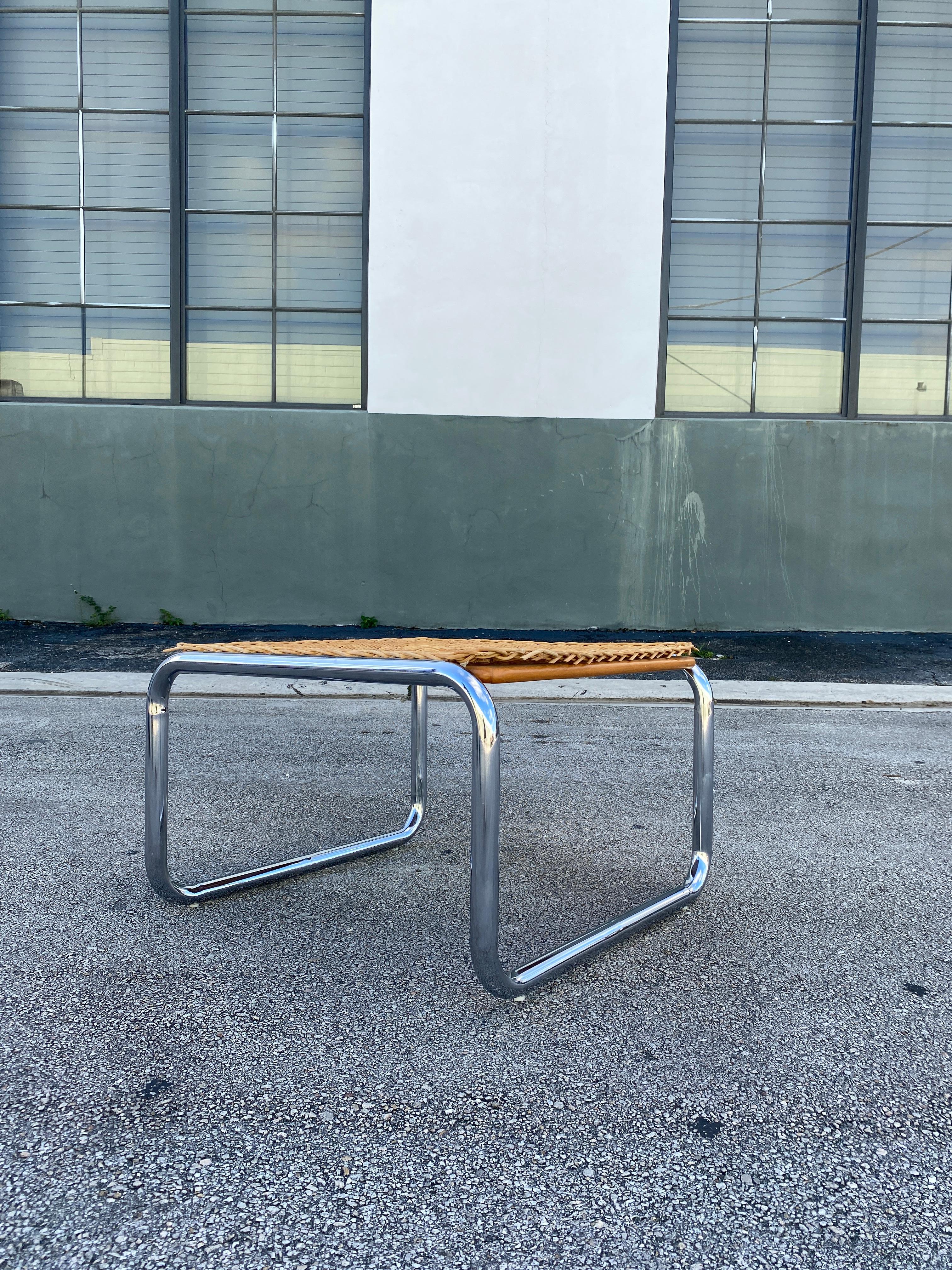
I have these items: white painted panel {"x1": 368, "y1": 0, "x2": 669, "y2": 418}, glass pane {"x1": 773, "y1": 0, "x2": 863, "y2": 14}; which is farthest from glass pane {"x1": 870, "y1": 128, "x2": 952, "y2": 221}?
white painted panel {"x1": 368, "y1": 0, "x2": 669, "y2": 418}

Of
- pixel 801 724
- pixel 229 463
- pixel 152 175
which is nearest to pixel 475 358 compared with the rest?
pixel 229 463

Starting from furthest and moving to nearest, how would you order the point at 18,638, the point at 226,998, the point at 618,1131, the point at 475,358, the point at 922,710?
the point at 475,358
the point at 18,638
the point at 922,710
the point at 226,998
the point at 618,1131

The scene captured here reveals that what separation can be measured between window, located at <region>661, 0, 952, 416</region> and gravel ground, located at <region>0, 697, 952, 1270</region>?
20.9ft

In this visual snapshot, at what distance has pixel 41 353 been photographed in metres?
8.98

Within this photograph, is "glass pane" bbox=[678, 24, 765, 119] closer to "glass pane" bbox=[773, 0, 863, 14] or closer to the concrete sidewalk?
"glass pane" bbox=[773, 0, 863, 14]

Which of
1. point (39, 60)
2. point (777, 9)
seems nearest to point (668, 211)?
point (777, 9)

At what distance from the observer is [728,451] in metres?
8.59

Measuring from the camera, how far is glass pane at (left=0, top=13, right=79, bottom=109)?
8.70m

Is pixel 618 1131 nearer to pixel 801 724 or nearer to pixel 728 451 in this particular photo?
A: pixel 801 724

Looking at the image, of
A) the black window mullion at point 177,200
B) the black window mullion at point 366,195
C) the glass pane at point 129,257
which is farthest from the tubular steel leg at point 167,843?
the glass pane at point 129,257

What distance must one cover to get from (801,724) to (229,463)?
563 centimetres

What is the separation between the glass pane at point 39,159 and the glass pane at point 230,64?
120 cm

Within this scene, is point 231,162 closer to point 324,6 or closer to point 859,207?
point 324,6

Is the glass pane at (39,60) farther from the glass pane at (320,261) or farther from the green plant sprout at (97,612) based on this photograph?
the green plant sprout at (97,612)
